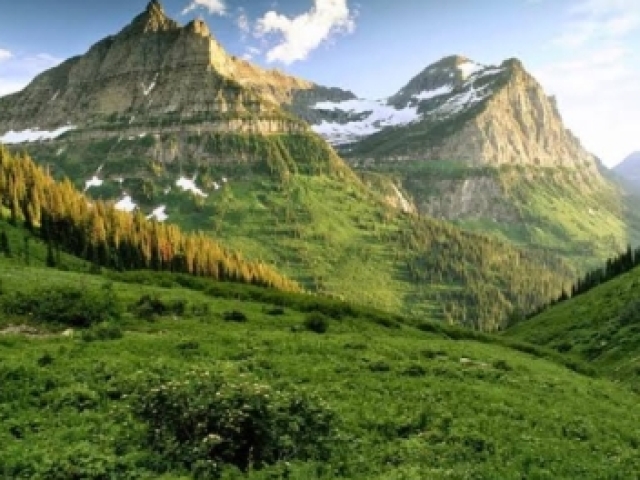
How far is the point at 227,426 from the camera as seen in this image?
2138 cm

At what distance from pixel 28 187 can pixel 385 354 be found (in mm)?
127938

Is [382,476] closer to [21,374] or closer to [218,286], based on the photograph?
[21,374]

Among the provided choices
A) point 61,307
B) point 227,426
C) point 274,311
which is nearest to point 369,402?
point 227,426

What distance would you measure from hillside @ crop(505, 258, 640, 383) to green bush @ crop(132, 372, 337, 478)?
4190 cm

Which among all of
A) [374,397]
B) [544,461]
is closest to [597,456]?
[544,461]

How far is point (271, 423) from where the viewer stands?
884 inches

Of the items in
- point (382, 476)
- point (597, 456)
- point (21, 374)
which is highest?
point (21, 374)

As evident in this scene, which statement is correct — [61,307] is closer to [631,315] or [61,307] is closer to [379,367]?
[379,367]

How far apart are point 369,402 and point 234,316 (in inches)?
924

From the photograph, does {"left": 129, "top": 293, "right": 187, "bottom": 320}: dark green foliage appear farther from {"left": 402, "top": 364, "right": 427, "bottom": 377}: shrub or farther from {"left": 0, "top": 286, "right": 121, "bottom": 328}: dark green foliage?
{"left": 402, "top": 364, "right": 427, "bottom": 377}: shrub

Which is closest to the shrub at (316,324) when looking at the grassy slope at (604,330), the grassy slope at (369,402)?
the grassy slope at (369,402)

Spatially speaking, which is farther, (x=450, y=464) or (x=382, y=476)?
(x=450, y=464)

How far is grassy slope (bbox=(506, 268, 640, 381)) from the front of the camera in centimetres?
6925

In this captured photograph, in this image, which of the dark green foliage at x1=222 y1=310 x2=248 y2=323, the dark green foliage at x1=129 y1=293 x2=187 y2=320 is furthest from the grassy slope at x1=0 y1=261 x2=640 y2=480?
the dark green foliage at x1=222 y1=310 x2=248 y2=323
